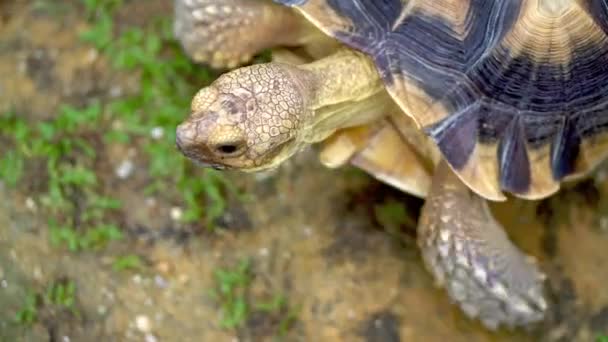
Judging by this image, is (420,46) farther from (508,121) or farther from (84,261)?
(84,261)

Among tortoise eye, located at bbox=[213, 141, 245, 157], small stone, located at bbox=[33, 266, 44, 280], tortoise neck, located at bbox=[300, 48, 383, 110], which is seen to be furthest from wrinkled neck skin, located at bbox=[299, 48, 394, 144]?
small stone, located at bbox=[33, 266, 44, 280]

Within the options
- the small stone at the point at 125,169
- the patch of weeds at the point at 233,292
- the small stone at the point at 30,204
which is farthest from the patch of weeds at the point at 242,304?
the small stone at the point at 30,204

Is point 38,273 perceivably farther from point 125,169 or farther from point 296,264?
point 296,264

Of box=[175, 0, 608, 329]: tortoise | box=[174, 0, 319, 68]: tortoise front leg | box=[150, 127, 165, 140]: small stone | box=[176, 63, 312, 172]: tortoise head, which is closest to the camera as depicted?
box=[176, 63, 312, 172]: tortoise head

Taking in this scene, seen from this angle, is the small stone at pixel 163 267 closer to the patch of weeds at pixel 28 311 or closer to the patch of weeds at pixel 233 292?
the patch of weeds at pixel 233 292

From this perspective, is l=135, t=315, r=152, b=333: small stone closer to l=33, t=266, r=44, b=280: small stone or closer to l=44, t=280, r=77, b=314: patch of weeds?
l=44, t=280, r=77, b=314: patch of weeds

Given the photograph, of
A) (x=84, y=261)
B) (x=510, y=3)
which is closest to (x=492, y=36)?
(x=510, y=3)
